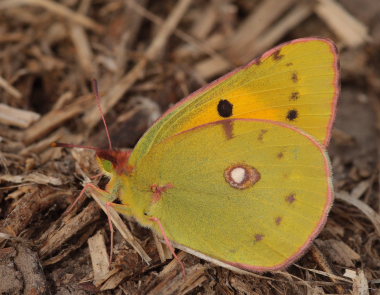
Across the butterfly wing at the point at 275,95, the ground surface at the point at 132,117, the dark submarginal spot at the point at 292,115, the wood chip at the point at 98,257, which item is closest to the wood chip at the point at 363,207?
the ground surface at the point at 132,117

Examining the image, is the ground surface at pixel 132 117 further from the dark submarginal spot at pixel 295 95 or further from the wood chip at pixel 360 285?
the dark submarginal spot at pixel 295 95

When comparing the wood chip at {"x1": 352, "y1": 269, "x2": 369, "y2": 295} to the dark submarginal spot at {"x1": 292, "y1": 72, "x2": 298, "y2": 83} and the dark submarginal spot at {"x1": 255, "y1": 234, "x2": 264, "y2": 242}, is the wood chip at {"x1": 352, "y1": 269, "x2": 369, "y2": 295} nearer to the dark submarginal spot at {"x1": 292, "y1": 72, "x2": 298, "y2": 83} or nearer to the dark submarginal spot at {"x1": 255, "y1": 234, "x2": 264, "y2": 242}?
→ the dark submarginal spot at {"x1": 255, "y1": 234, "x2": 264, "y2": 242}

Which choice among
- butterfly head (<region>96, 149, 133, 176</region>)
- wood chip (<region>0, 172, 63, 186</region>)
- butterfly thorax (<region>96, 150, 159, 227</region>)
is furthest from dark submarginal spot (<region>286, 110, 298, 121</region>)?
wood chip (<region>0, 172, 63, 186</region>)

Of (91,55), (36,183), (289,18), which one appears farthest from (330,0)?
(36,183)

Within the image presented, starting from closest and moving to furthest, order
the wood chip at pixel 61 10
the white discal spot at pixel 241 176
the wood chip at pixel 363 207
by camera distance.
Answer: the white discal spot at pixel 241 176 < the wood chip at pixel 363 207 < the wood chip at pixel 61 10

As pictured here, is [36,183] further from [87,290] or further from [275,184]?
[275,184]

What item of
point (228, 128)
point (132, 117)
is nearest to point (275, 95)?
point (228, 128)
